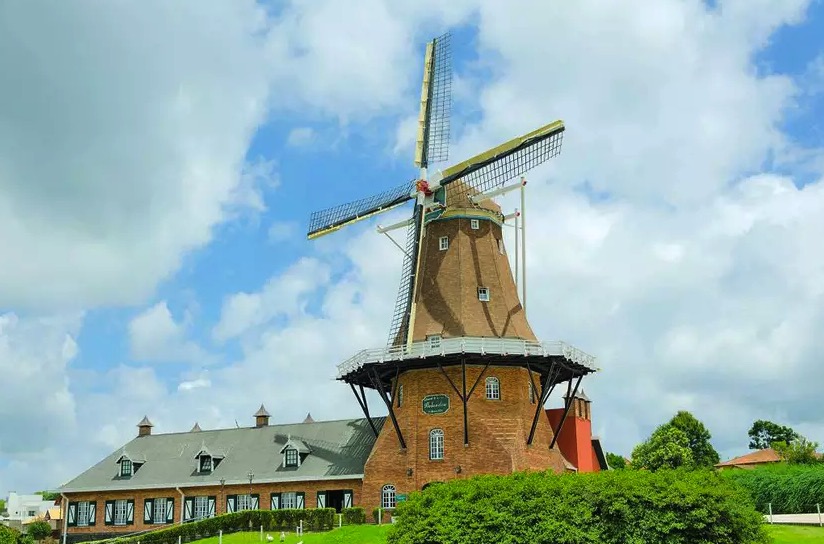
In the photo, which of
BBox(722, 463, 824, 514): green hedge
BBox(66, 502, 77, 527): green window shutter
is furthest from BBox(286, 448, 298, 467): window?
BBox(722, 463, 824, 514): green hedge

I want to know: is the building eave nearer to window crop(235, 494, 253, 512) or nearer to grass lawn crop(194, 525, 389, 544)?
window crop(235, 494, 253, 512)

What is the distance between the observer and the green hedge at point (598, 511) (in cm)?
2398

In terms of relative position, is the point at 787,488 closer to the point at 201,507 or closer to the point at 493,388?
the point at 493,388

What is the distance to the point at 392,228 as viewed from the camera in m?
41.2

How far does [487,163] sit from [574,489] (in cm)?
1801

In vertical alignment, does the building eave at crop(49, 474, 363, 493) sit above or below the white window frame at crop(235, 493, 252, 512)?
→ above

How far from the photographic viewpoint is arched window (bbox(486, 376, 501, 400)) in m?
37.1

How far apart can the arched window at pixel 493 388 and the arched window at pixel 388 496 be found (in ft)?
18.7

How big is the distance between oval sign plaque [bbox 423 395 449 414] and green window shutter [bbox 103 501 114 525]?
18.3 m

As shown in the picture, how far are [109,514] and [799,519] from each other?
105 ft

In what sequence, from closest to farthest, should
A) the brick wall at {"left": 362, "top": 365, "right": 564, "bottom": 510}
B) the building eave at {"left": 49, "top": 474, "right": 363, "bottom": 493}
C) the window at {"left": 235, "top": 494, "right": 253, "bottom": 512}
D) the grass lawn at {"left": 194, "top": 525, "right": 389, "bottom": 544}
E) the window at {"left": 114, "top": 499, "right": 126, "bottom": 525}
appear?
the grass lawn at {"left": 194, "top": 525, "right": 389, "bottom": 544} < the brick wall at {"left": 362, "top": 365, "right": 564, "bottom": 510} < the building eave at {"left": 49, "top": 474, "right": 363, "bottom": 493} < the window at {"left": 235, "top": 494, "right": 253, "bottom": 512} < the window at {"left": 114, "top": 499, "right": 126, "bottom": 525}

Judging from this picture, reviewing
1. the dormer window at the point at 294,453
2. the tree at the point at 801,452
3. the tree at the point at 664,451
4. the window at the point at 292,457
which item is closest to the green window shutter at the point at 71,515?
the dormer window at the point at 294,453

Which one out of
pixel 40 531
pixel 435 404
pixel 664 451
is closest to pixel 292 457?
pixel 435 404

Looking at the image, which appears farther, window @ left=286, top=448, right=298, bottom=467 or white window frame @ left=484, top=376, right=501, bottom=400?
window @ left=286, top=448, right=298, bottom=467
